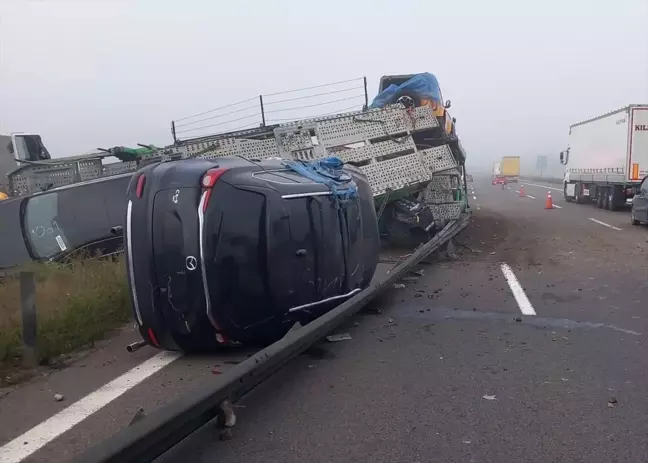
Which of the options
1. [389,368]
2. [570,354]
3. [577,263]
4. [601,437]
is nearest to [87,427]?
[389,368]

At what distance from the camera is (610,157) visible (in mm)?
23797

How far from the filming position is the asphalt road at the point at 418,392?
3.74m

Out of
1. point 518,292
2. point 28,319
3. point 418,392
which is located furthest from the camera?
point 518,292

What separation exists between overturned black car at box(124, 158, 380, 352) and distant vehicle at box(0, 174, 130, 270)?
371 cm

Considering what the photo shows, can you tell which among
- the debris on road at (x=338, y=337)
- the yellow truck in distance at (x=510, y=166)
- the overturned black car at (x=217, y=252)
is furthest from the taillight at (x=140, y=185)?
the yellow truck in distance at (x=510, y=166)

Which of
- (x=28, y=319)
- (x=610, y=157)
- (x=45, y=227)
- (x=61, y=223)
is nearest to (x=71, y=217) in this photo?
(x=61, y=223)

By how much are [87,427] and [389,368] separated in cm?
245

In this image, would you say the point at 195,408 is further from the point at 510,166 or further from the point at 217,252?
the point at 510,166

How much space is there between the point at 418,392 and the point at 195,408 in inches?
73.9

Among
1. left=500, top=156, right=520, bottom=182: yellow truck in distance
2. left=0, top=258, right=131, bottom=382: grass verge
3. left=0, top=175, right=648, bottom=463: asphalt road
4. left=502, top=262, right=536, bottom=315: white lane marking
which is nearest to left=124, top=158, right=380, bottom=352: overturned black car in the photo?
left=0, top=175, right=648, bottom=463: asphalt road

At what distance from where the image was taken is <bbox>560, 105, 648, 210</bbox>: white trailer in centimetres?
2202

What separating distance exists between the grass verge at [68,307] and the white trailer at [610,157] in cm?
1895

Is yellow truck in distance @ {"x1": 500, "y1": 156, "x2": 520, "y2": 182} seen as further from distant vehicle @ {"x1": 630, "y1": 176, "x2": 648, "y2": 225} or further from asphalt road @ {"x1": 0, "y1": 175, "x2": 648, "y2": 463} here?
asphalt road @ {"x1": 0, "y1": 175, "x2": 648, "y2": 463}

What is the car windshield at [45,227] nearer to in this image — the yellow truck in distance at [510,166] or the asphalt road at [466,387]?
the asphalt road at [466,387]
